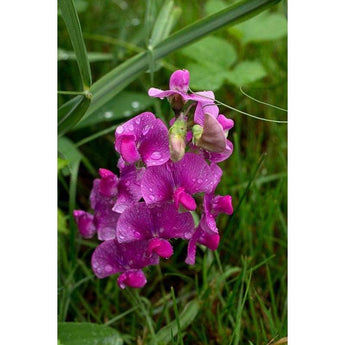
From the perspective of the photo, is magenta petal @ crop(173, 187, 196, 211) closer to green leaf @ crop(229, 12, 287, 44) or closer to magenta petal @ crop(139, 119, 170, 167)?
magenta petal @ crop(139, 119, 170, 167)

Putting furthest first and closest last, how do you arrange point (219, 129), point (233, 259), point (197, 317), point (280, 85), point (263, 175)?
point (280, 85) → point (263, 175) → point (233, 259) → point (197, 317) → point (219, 129)

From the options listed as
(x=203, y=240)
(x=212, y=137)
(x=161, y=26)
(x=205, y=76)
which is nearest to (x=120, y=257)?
(x=203, y=240)

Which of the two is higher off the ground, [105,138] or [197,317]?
[105,138]

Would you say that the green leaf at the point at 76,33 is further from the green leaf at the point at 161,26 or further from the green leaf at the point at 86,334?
the green leaf at the point at 86,334

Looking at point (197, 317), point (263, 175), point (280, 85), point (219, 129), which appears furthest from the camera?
point (280, 85)

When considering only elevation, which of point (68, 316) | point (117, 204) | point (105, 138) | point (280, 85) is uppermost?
point (280, 85)

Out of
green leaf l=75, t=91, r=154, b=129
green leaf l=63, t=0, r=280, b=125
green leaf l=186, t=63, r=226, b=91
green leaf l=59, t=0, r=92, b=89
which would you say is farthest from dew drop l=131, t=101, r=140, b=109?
green leaf l=59, t=0, r=92, b=89

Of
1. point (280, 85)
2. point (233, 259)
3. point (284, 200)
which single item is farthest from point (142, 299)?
point (280, 85)
